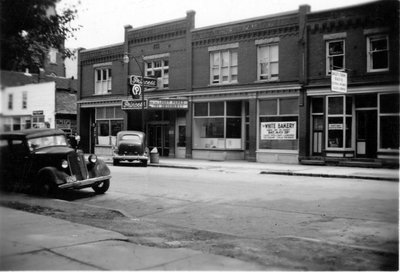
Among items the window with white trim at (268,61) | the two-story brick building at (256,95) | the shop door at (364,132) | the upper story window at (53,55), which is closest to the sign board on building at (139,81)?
the two-story brick building at (256,95)

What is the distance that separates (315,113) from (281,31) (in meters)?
4.73

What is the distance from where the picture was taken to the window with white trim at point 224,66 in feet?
82.0

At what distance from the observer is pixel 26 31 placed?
3.85 meters

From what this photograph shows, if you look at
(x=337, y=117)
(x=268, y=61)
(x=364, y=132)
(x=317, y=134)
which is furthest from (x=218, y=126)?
(x=364, y=132)

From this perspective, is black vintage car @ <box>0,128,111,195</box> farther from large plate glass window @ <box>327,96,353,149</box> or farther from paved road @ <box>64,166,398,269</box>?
large plate glass window @ <box>327,96,353,149</box>

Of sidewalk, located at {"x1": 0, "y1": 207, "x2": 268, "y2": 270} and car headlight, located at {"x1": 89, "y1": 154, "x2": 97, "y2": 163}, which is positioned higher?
car headlight, located at {"x1": 89, "y1": 154, "x2": 97, "y2": 163}

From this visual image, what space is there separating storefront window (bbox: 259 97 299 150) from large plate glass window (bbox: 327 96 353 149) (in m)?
3.63

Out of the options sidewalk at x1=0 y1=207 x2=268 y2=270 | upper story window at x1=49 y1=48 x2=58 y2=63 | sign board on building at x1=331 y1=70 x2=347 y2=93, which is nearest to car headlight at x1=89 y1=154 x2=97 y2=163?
sidewalk at x1=0 y1=207 x2=268 y2=270

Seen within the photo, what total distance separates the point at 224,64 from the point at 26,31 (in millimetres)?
21935

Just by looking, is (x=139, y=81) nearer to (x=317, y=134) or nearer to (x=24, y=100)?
(x=24, y=100)

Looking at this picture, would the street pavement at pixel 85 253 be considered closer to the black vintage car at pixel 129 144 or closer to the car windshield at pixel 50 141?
the car windshield at pixel 50 141

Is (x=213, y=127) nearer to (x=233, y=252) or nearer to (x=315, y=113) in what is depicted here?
(x=315, y=113)

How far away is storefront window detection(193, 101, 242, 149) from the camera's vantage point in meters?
25.6

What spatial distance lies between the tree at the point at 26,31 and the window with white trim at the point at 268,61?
1936cm
